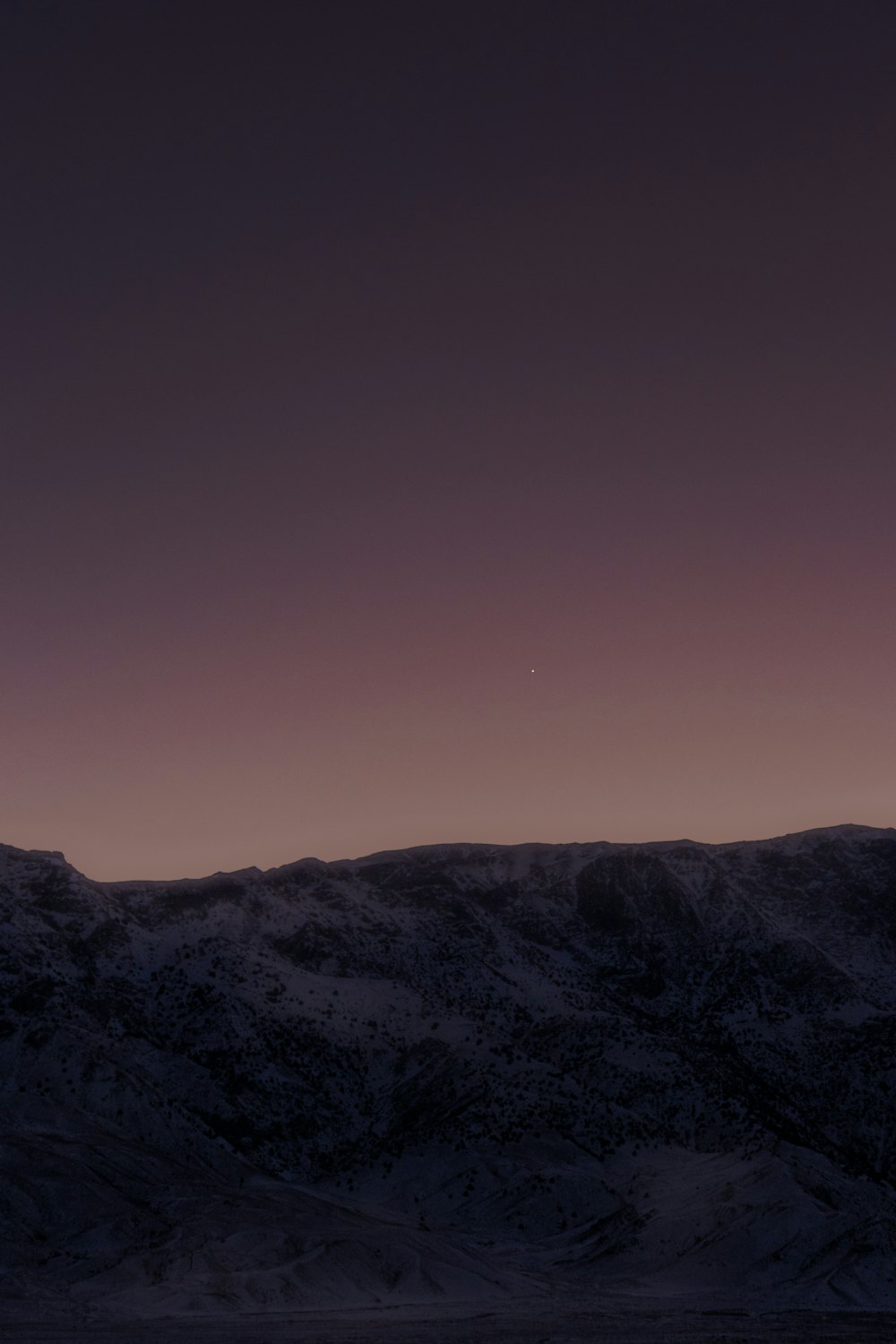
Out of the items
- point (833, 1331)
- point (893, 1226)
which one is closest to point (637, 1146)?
point (893, 1226)

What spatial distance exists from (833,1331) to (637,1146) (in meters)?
29.0

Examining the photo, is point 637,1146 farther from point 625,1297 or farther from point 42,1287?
point 42,1287

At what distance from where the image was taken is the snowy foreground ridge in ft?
172

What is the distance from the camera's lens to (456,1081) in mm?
77125

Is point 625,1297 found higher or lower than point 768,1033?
lower

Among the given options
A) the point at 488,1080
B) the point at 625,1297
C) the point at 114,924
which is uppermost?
the point at 114,924

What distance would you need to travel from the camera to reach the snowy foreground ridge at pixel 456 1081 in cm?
5231

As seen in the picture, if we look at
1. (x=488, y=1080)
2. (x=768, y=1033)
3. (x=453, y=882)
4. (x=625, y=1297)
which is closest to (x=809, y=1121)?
(x=768, y=1033)

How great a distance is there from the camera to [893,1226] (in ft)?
178

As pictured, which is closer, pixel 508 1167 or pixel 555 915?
pixel 508 1167

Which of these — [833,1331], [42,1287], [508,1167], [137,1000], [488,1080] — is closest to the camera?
[833,1331]

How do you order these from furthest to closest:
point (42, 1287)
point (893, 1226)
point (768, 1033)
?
point (768, 1033) < point (893, 1226) < point (42, 1287)

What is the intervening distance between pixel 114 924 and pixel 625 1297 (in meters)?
51.6

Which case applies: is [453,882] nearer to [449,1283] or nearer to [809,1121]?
[809,1121]
